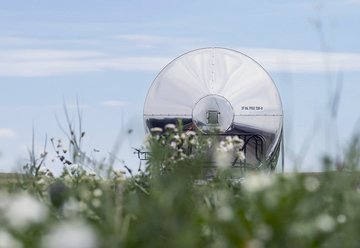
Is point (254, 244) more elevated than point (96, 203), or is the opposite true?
point (254, 244)

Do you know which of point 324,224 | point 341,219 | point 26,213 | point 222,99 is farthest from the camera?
point 222,99

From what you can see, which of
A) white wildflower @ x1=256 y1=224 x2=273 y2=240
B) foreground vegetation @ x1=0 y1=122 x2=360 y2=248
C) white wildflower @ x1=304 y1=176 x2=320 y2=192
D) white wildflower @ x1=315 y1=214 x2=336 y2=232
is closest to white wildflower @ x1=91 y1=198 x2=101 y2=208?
foreground vegetation @ x1=0 y1=122 x2=360 y2=248

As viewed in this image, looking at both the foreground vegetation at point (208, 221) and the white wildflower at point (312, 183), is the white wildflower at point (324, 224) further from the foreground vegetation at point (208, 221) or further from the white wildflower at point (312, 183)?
the white wildflower at point (312, 183)

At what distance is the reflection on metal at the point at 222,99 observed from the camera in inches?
701

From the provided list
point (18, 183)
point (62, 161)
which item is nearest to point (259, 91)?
point (62, 161)

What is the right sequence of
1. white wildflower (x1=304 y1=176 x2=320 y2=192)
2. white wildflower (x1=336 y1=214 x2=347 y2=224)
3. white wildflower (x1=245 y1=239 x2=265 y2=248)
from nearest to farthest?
white wildflower (x1=245 y1=239 x2=265 y2=248), white wildflower (x1=304 y1=176 x2=320 y2=192), white wildflower (x1=336 y1=214 x2=347 y2=224)

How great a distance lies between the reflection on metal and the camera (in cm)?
1781

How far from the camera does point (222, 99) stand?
1789 cm

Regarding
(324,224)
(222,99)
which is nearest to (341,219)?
(324,224)

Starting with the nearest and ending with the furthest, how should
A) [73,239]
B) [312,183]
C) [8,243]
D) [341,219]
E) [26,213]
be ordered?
[73,239] < [26,213] < [8,243] < [312,183] < [341,219]

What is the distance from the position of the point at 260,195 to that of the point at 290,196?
0.34 ft

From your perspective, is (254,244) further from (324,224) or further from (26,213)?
(26,213)

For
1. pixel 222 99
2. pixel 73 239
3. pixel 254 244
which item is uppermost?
pixel 222 99

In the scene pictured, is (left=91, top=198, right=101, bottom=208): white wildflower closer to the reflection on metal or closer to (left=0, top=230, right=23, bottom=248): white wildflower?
(left=0, top=230, right=23, bottom=248): white wildflower
